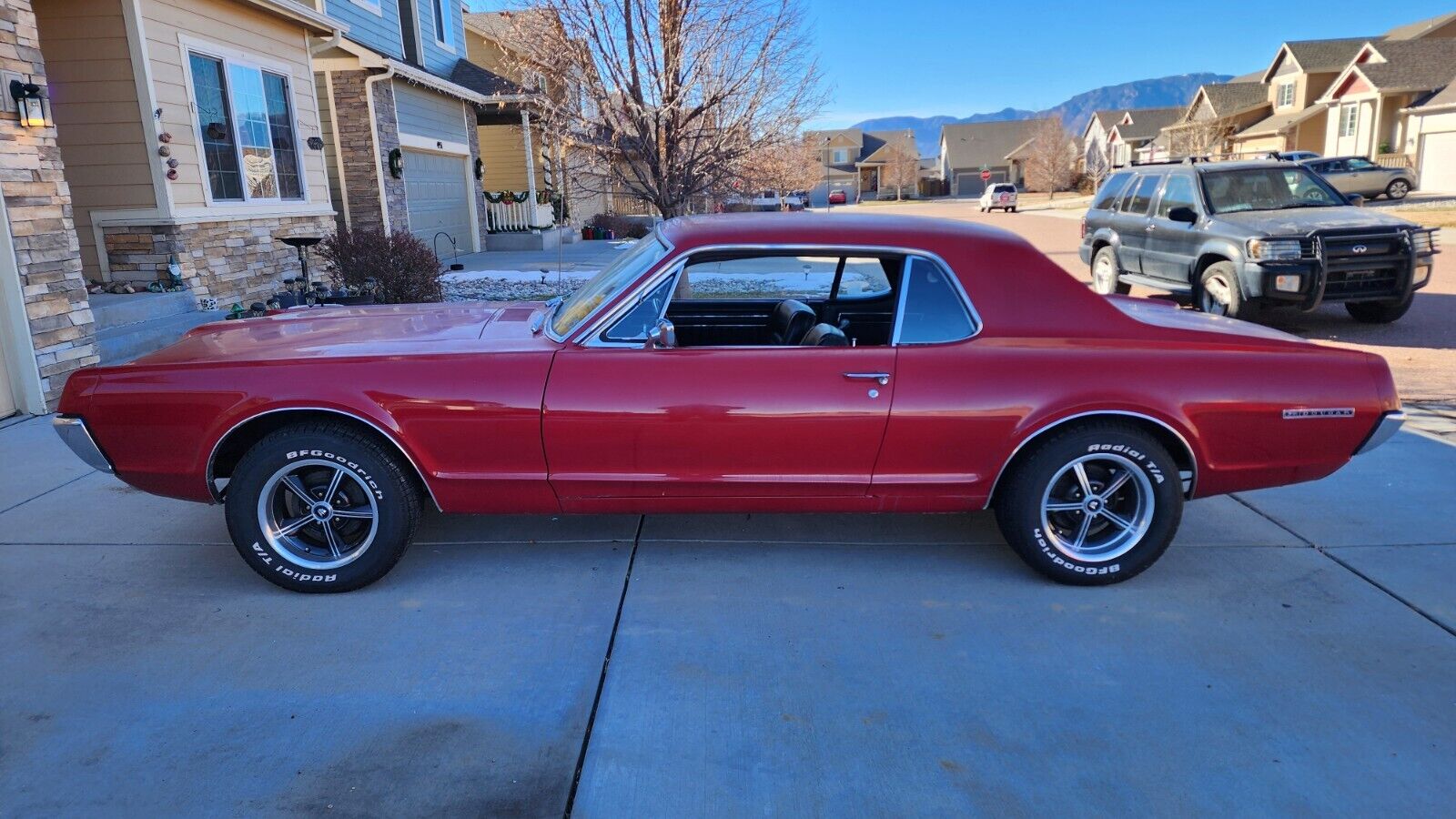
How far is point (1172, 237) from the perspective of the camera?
1042cm

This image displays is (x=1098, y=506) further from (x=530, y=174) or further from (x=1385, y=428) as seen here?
(x=530, y=174)

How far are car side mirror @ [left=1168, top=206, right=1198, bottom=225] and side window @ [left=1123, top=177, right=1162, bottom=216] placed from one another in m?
0.87

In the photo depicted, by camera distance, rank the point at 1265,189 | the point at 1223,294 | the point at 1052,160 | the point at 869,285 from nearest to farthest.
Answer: the point at 869,285 < the point at 1223,294 < the point at 1265,189 < the point at 1052,160

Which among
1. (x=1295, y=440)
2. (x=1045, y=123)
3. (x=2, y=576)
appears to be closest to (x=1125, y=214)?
(x=1295, y=440)

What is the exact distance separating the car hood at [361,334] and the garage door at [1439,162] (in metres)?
41.7

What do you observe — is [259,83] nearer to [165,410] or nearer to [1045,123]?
[165,410]

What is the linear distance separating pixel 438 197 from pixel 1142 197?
13382 mm

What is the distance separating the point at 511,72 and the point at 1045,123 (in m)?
64.4

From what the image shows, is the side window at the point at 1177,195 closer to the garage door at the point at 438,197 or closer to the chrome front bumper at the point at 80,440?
the chrome front bumper at the point at 80,440

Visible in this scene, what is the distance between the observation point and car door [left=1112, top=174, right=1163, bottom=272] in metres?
11.2

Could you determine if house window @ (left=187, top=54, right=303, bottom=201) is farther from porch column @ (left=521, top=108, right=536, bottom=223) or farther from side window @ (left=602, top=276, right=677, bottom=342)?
porch column @ (left=521, top=108, right=536, bottom=223)

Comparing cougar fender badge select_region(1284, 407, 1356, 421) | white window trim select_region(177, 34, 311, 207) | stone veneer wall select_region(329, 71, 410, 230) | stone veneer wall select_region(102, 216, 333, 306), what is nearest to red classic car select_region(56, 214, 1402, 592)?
cougar fender badge select_region(1284, 407, 1356, 421)

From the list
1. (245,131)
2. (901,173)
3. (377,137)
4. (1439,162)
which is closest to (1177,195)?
(245,131)

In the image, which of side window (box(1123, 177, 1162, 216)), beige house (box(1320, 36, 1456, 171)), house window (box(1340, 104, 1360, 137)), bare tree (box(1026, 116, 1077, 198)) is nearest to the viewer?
side window (box(1123, 177, 1162, 216))
